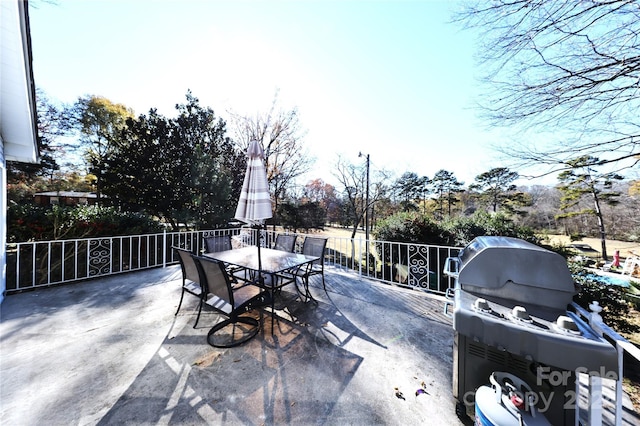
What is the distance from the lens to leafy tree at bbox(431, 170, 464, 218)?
22.4 meters

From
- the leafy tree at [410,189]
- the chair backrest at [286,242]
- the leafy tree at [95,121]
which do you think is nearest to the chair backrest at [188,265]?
the chair backrest at [286,242]

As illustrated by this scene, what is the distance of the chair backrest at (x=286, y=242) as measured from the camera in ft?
14.7

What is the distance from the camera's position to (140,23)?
5008 millimetres

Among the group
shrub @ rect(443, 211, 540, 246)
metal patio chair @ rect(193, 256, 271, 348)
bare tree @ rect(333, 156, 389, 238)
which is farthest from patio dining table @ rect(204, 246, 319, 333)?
bare tree @ rect(333, 156, 389, 238)

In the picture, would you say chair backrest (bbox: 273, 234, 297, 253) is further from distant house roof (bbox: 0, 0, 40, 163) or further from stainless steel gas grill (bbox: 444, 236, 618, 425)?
distant house roof (bbox: 0, 0, 40, 163)

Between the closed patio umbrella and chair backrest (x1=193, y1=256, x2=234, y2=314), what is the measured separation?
70cm

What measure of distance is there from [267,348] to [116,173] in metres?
10.0

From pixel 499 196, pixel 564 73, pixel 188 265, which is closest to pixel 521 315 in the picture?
pixel 188 265

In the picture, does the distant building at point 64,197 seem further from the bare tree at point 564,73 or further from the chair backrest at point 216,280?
the bare tree at point 564,73

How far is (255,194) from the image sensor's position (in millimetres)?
3266

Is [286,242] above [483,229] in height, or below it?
below

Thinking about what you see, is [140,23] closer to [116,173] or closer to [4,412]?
[116,173]

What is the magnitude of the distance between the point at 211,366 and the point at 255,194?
2.08 meters

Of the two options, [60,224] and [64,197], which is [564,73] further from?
[64,197]
